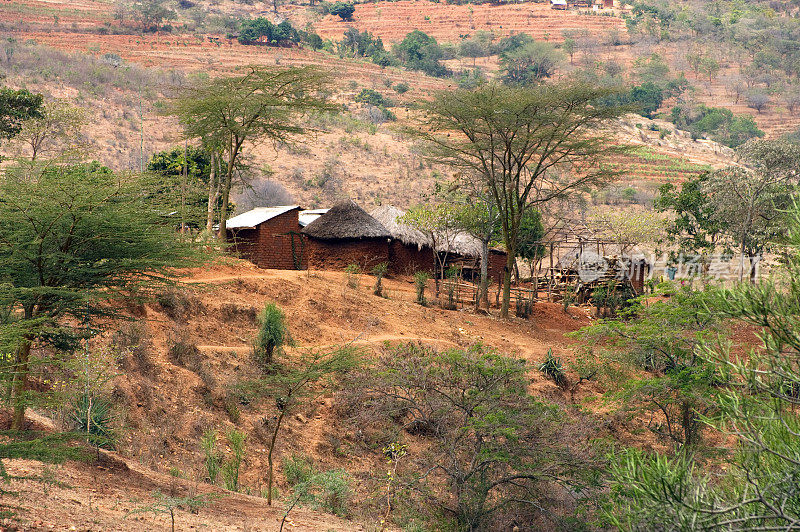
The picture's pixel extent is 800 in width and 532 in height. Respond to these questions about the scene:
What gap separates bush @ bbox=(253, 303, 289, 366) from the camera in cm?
1360

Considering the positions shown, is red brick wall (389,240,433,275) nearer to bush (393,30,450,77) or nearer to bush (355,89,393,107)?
bush (355,89,393,107)

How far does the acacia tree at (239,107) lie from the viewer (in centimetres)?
1878

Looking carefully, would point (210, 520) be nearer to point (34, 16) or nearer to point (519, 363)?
point (519, 363)

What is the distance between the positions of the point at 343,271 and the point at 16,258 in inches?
590

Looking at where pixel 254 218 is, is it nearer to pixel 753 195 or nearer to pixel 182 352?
pixel 182 352

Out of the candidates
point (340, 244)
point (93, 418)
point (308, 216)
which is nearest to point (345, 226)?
point (340, 244)

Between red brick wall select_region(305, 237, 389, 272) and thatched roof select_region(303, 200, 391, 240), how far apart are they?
0.22 meters

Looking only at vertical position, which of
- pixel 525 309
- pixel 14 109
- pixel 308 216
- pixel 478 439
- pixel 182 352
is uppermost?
pixel 14 109

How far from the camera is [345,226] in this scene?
22.6m

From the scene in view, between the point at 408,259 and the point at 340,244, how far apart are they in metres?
2.56

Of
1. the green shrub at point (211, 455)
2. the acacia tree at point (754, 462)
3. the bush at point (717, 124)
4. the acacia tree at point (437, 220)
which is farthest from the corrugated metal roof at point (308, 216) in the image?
the bush at point (717, 124)

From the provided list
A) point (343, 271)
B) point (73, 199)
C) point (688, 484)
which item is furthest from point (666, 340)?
point (343, 271)

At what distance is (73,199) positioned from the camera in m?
7.59

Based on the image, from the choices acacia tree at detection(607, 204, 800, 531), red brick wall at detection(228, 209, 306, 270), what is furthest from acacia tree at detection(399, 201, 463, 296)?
acacia tree at detection(607, 204, 800, 531)
